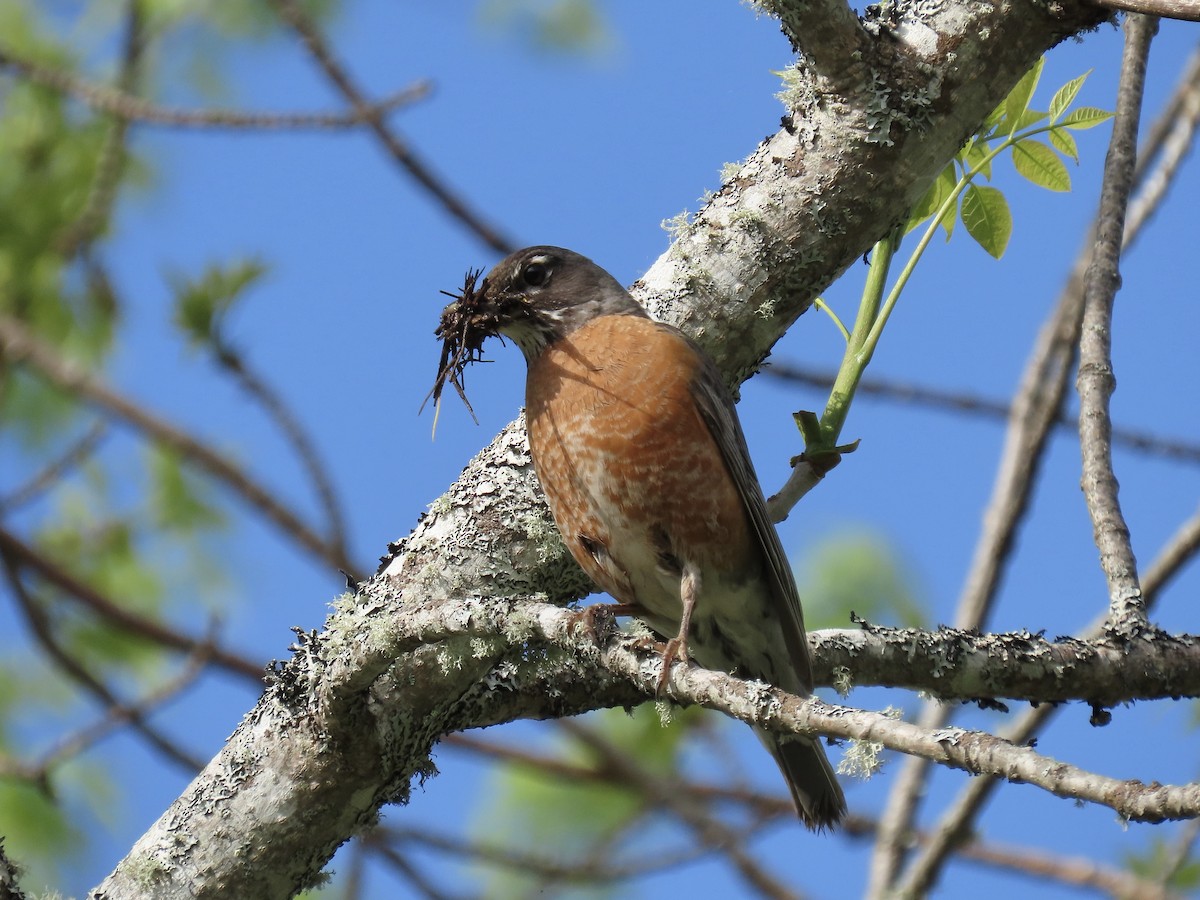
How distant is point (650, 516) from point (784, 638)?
530 millimetres

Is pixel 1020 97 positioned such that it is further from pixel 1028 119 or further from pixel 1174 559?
pixel 1174 559

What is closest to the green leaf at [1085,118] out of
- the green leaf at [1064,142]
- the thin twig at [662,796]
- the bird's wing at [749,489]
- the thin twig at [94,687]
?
the green leaf at [1064,142]

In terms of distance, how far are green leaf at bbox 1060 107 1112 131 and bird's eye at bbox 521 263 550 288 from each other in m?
1.64

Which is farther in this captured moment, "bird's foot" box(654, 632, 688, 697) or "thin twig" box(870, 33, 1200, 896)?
"thin twig" box(870, 33, 1200, 896)

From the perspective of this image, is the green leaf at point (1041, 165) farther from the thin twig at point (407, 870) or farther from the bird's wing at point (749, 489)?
the thin twig at point (407, 870)

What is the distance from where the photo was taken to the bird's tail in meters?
4.00

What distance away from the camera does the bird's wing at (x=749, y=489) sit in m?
3.58

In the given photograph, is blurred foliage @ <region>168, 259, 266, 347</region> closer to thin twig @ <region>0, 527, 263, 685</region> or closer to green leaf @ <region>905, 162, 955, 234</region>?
thin twig @ <region>0, 527, 263, 685</region>

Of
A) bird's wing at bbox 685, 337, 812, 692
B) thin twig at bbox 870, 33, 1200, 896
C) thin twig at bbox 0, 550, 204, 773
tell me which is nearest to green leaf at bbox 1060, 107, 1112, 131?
thin twig at bbox 870, 33, 1200, 896

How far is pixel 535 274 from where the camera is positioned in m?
4.21

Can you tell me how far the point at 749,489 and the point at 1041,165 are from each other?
1268mm

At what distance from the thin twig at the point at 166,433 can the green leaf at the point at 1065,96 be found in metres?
2.30

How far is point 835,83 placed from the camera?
336 centimetres

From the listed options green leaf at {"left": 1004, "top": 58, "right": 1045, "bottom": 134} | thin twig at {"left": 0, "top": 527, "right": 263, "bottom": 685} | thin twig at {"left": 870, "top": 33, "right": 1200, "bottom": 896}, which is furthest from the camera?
thin twig at {"left": 870, "top": 33, "right": 1200, "bottom": 896}
